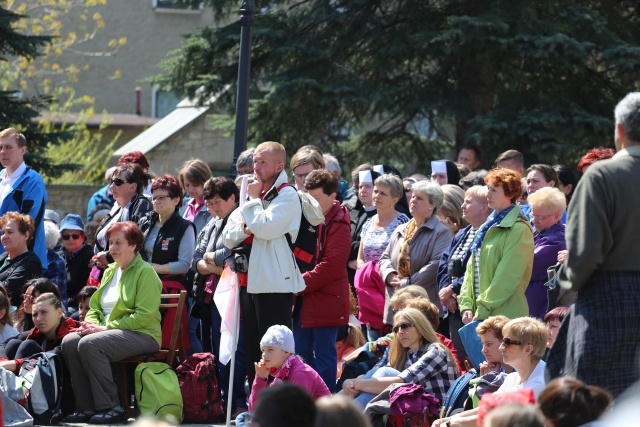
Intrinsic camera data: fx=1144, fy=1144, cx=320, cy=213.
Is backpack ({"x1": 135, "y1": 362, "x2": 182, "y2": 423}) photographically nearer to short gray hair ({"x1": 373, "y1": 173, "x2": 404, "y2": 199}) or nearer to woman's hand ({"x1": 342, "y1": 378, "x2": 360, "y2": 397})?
woman's hand ({"x1": 342, "y1": 378, "x2": 360, "y2": 397})

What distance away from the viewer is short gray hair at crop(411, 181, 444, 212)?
379 inches

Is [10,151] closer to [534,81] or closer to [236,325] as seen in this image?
[236,325]

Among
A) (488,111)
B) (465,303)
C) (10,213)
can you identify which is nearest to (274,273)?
(465,303)

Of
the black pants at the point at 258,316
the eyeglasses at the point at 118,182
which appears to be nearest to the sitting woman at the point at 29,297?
the eyeglasses at the point at 118,182

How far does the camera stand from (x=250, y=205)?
848 centimetres

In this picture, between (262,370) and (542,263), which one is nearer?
(262,370)

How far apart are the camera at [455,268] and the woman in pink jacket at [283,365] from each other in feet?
5.00

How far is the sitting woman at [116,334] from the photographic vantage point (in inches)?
360

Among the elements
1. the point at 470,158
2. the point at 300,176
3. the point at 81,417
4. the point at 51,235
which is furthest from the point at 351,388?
the point at 470,158

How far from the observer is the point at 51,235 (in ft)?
37.1

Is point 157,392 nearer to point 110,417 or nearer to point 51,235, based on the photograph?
point 110,417

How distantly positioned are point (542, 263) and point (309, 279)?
1876mm

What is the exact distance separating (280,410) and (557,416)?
1.20 metres

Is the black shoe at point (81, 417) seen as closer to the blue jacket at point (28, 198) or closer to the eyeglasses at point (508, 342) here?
the blue jacket at point (28, 198)
